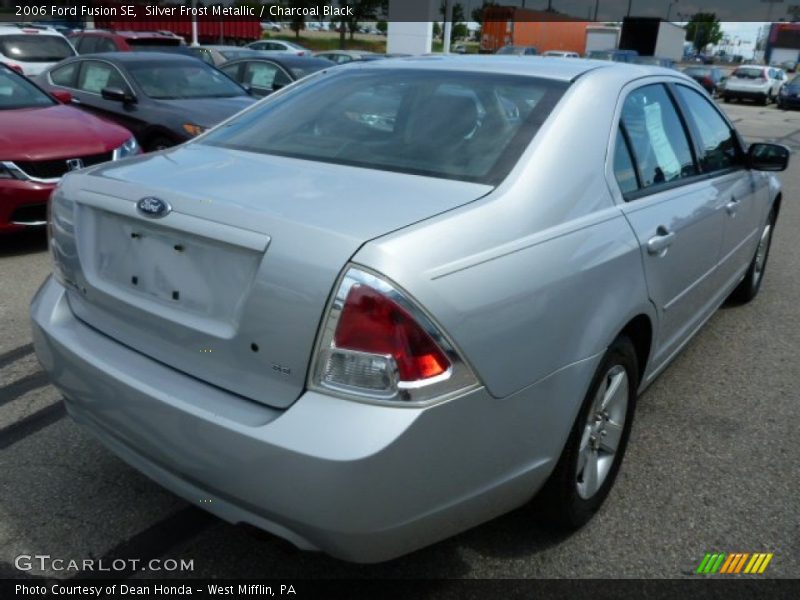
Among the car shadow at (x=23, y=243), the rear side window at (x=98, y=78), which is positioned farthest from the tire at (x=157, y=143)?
the car shadow at (x=23, y=243)

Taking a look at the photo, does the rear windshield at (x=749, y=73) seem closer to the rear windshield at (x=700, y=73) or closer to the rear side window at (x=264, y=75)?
the rear windshield at (x=700, y=73)

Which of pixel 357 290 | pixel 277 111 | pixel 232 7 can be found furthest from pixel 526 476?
pixel 232 7

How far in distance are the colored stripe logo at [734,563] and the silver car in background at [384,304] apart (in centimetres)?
41

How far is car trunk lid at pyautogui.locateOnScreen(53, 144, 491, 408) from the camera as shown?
6.08 ft

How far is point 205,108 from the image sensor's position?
7703mm

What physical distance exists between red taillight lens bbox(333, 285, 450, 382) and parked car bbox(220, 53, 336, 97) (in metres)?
9.34

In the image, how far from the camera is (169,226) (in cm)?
206

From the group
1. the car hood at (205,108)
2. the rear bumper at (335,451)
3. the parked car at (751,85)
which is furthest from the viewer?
the parked car at (751,85)

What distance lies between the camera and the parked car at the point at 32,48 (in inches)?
573

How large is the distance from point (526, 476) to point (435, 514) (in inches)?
14.1

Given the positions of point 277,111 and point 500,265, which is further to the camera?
point 277,111

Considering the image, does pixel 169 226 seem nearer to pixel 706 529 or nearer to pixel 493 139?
pixel 493 139

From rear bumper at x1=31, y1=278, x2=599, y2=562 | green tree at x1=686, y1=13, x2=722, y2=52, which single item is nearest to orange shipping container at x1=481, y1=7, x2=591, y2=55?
rear bumper at x1=31, y1=278, x2=599, y2=562

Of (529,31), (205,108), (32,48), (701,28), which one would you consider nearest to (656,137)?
(205,108)
